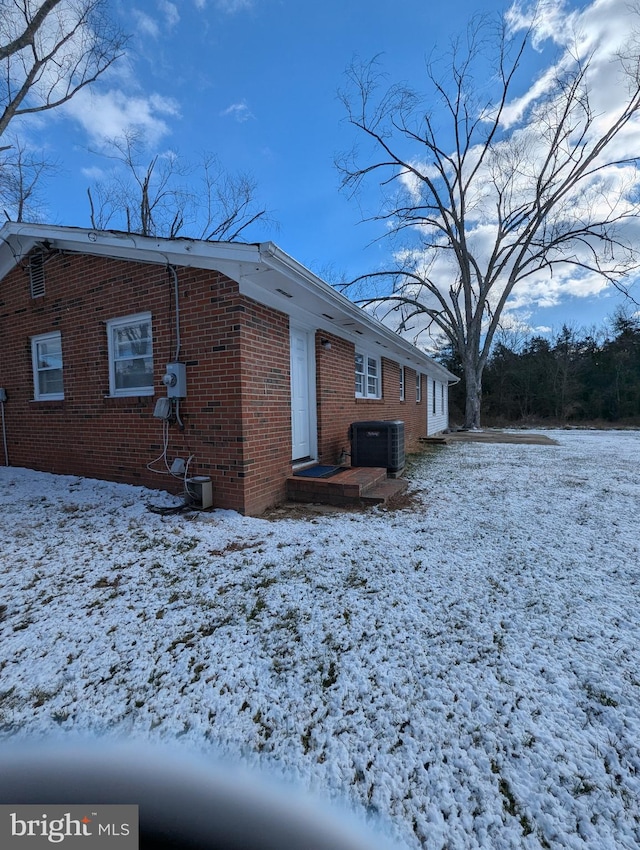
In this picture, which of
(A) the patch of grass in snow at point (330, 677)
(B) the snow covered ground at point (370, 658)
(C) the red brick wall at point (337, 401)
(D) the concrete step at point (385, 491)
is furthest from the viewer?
(C) the red brick wall at point (337, 401)

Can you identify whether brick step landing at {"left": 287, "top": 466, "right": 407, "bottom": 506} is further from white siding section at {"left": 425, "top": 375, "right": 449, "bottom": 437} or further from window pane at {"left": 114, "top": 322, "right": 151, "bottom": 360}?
white siding section at {"left": 425, "top": 375, "right": 449, "bottom": 437}

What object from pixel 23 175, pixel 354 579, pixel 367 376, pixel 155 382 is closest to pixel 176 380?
pixel 155 382

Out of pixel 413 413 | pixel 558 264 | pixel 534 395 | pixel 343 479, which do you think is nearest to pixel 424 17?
pixel 413 413

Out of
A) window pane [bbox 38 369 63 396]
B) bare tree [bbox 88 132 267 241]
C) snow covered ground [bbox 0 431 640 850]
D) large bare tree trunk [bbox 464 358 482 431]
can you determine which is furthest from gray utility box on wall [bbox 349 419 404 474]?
large bare tree trunk [bbox 464 358 482 431]

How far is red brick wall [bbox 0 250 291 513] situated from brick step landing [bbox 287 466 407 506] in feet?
0.79

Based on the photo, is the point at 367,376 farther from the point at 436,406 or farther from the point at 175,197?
the point at 175,197

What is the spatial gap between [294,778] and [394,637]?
37.2 inches

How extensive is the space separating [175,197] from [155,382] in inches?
565

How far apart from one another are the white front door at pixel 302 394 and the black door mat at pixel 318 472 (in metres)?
0.25

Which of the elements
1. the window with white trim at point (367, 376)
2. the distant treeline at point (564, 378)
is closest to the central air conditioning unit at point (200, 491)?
the window with white trim at point (367, 376)

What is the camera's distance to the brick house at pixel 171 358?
4289mm

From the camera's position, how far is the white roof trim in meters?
3.89

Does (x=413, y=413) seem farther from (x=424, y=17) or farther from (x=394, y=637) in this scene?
(x=394, y=637)

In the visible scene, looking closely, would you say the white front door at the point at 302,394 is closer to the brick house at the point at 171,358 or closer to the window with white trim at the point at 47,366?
the brick house at the point at 171,358
